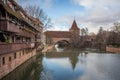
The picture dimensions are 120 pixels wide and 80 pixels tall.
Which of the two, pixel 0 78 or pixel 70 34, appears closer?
pixel 0 78

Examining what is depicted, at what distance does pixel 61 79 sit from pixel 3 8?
7338mm

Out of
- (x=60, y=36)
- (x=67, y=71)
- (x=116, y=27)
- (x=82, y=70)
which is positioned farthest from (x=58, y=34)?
(x=67, y=71)

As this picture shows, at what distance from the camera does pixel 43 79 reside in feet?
53.1

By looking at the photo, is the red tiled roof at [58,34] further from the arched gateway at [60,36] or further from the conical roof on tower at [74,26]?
the conical roof on tower at [74,26]

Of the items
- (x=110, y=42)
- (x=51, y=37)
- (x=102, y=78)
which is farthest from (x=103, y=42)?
(x=102, y=78)

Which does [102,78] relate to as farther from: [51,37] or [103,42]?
[51,37]

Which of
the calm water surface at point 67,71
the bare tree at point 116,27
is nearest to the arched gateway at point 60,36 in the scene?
the bare tree at point 116,27

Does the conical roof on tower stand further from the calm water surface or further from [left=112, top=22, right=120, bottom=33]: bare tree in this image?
the calm water surface

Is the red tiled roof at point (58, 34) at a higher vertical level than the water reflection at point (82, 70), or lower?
higher

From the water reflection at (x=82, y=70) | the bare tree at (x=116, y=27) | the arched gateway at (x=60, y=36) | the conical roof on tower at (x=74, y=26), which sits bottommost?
the water reflection at (x=82, y=70)

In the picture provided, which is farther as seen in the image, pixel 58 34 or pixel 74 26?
pixel 74 26

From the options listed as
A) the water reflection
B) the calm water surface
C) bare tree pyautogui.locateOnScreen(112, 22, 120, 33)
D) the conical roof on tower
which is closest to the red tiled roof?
the conical roof on tower

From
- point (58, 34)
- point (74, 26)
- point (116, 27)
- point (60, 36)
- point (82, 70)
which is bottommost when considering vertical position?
point (82, 70)

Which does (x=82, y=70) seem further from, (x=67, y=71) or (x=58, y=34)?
(x=58, y=34)
